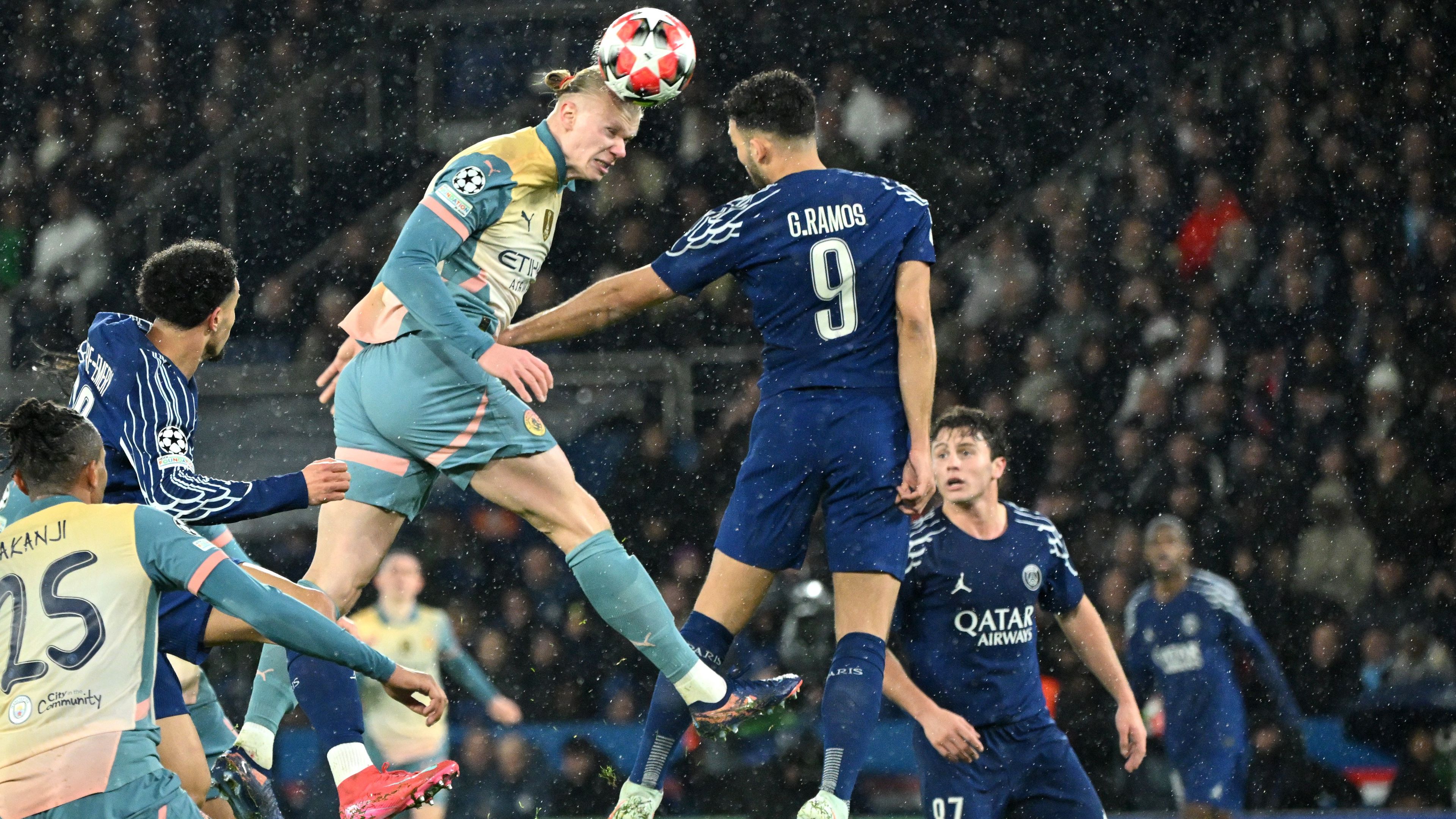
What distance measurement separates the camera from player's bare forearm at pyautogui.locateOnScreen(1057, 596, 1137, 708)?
19.4ft

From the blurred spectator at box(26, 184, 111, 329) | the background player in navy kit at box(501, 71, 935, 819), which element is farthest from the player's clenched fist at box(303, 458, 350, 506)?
the blurred spectator at box(26, 184, 111, 329)

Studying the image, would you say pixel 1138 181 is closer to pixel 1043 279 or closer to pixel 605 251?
pixel 1043 279

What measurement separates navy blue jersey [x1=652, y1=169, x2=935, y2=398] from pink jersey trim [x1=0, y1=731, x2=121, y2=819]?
2.04 meters

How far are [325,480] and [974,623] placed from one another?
A: 2.38m

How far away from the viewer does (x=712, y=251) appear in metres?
4.86

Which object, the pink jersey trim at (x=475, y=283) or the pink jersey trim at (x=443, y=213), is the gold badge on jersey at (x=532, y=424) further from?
the pink jersey trim at (x=443, y=213)

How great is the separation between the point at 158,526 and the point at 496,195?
1505 mm

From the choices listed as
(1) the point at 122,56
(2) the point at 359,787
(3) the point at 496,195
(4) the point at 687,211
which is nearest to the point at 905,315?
(3) the point at 496,195

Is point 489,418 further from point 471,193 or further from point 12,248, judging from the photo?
point 12,248

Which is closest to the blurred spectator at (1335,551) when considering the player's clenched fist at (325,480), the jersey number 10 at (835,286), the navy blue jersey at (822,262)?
the navy blue jersey at (822,262)

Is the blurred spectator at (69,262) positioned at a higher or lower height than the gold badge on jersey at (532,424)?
higher

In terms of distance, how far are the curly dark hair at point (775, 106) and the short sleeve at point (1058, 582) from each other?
5.93ft

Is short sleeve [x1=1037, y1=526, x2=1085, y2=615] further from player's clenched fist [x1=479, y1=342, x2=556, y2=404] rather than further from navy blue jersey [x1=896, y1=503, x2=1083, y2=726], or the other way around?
player's clenched fist [x1=479, y1=342, x2=556, y2=404]

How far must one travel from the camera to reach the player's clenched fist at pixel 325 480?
4152 millimetres
